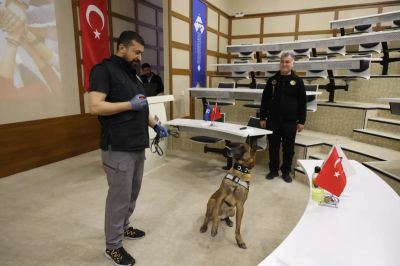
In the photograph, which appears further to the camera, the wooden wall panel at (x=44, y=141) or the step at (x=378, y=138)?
the wooden wall panel at (x=44, y=141)

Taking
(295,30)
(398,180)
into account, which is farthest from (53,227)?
(295,30)

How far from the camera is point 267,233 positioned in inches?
94.1

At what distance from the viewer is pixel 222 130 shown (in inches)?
133

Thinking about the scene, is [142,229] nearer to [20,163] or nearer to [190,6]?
[20,163]

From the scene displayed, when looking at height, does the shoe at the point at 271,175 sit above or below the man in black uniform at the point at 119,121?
below

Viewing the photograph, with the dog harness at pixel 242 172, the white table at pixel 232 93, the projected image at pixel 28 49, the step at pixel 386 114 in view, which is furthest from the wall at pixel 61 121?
the step at pixel 386 114

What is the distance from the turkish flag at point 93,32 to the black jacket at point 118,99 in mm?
3214

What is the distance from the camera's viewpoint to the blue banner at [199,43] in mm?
6004

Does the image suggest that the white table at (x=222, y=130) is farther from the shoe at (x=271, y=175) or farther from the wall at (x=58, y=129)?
the wall at (x=58, y=129)

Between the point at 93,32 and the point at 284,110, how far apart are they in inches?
137

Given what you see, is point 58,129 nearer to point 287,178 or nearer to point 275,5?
point 287,178

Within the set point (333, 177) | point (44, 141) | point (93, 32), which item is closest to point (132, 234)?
point (333, 177)

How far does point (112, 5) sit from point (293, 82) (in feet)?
12.7

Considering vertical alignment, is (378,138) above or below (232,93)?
below
